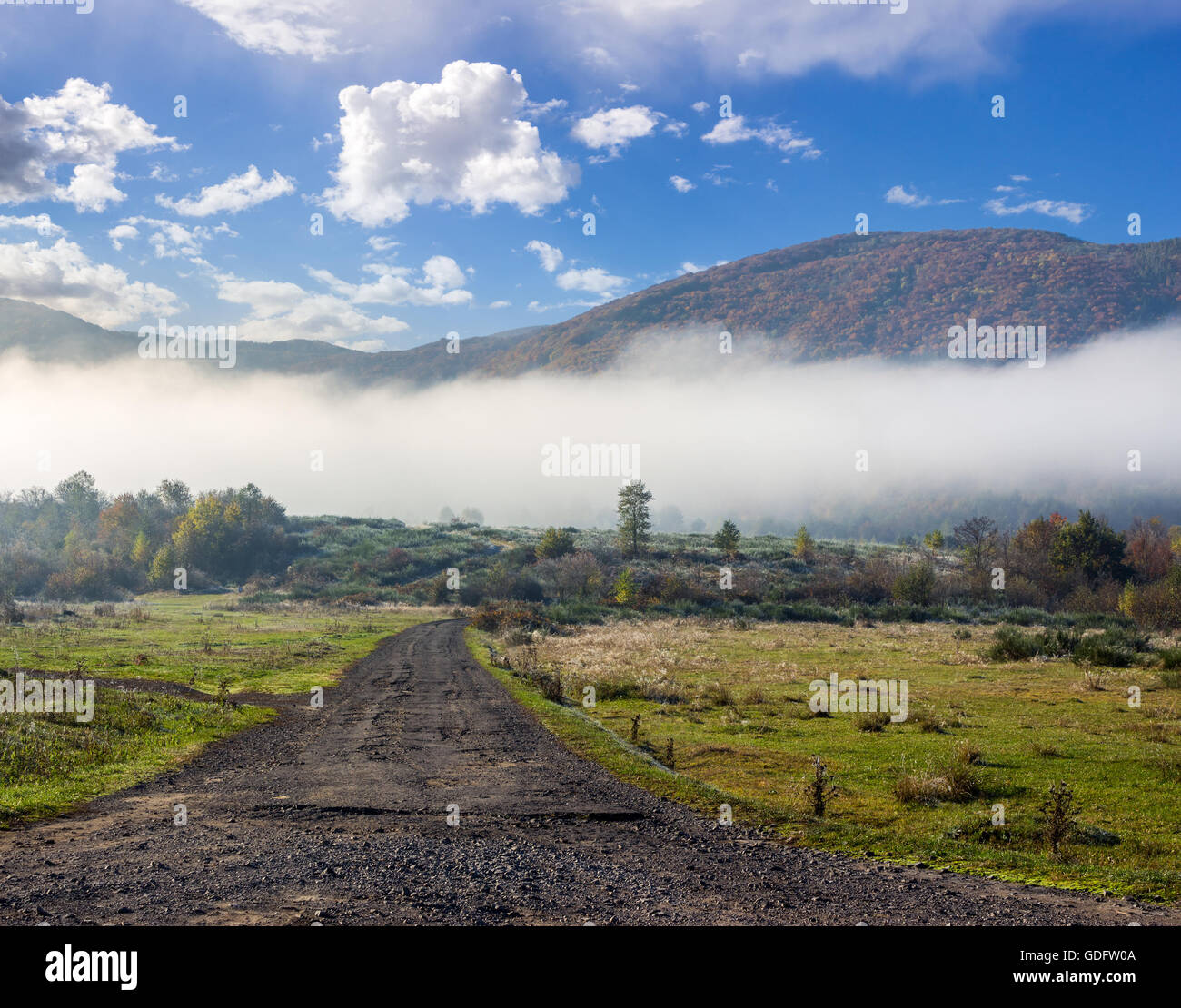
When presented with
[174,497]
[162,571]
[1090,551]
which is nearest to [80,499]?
[174,497]

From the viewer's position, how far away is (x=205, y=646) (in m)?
41.3

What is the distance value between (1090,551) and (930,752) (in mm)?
80856

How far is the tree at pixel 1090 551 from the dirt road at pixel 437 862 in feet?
285

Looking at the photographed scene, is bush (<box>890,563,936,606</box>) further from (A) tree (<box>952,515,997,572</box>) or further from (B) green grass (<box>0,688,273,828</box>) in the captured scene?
(B) green grass (<box>0,688,273,828</box>)

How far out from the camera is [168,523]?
450ft

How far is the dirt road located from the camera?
7.99 m

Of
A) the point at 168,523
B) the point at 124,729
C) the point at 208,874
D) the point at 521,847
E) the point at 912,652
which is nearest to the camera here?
the point at 208,874

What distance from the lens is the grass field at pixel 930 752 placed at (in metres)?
11.4

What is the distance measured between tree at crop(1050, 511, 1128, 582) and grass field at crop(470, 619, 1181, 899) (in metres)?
56.1

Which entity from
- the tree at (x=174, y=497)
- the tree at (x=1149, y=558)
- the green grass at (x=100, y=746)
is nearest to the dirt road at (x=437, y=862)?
the green grass at (x=100, y=746)

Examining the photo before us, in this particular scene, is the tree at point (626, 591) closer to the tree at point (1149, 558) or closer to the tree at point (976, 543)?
the tree at point (976, 543)

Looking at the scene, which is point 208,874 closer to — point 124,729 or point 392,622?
point 124,729
